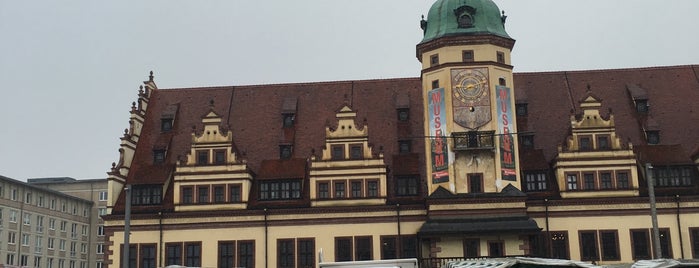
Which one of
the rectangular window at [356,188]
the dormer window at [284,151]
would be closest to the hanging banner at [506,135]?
the rectangular window at [356,188]

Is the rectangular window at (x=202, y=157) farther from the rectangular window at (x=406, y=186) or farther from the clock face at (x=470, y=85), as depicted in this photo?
the clock face at (x=470, y=85)

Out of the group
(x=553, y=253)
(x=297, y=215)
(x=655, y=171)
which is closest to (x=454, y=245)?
(x=553, y=253)

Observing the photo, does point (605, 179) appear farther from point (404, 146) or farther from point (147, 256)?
point (147, 256)

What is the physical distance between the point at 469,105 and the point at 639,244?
42.8 ft

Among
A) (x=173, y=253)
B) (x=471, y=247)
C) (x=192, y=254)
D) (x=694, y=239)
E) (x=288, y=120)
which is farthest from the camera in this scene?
(x=288, y=120)

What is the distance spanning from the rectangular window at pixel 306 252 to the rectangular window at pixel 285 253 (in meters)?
0.43

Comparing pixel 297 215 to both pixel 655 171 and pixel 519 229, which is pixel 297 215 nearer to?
pixel 519 229

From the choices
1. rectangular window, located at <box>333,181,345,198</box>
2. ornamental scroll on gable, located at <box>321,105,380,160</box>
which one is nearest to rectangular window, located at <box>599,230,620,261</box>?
ornamental scroll on gable, located at <box>321,105,380,160</box>

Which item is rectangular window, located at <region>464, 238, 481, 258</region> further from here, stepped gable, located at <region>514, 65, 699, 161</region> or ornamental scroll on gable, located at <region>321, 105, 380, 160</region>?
stepped gable, located at <region>514, 65, 699, 161</region>

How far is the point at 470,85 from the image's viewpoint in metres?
50.9

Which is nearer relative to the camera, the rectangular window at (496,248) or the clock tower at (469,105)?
the rectangular window at (496,248)

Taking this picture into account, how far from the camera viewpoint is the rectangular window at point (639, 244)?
4975 cm

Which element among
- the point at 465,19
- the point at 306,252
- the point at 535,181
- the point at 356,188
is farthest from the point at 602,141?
the point at 306,252

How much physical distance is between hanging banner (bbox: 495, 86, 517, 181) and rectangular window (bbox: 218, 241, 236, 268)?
17040mm
